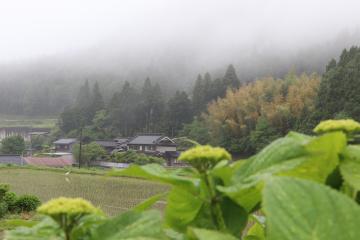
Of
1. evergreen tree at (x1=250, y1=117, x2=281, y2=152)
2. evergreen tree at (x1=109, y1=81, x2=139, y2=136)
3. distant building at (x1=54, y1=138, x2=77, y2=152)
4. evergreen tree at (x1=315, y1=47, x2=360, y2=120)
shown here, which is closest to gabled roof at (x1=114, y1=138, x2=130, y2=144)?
evergreen tree at (x1=109, y1=81, x2=139, y2=136)

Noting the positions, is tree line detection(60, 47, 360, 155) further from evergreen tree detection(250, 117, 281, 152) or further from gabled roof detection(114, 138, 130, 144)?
gabled roof detection(114, 138, 130, 144)

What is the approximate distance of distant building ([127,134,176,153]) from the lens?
112 ft

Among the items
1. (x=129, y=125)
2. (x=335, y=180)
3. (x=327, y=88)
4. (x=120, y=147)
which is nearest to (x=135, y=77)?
(x=129, y=125)

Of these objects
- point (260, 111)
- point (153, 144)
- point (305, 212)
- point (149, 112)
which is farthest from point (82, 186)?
point (149, 112)

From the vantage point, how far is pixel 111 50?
373 feet

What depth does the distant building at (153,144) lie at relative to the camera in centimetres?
3419

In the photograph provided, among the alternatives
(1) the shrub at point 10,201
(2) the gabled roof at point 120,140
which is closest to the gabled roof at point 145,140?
(2) the gabled roof at point 120,140

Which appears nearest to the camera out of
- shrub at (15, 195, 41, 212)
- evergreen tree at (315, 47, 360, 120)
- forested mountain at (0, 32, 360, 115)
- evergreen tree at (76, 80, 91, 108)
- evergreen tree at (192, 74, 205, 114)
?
shrub at (15, 195, 41, 212)

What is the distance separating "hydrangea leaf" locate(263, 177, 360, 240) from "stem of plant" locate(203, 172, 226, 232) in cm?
15

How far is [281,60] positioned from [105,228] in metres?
75.4

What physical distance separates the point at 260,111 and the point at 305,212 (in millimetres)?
30299

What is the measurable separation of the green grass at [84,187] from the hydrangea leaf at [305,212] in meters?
13.0

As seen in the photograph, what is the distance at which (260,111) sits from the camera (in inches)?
1189

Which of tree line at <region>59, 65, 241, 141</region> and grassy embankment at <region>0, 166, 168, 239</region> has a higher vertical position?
tree line at <region>59, 65, 241, 141</region>
